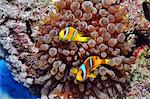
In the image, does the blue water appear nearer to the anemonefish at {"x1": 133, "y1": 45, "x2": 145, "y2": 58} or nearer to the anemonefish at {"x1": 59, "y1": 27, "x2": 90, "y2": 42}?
the anemonefish at {"x1": 59, "y1": 27, "x2": 90, "y2": 42}

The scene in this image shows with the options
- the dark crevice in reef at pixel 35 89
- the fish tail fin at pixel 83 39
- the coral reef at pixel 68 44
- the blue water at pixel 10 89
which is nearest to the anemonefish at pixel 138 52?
the coral reef at pixel 68 44

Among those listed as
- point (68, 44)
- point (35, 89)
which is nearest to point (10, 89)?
point (35, 89)

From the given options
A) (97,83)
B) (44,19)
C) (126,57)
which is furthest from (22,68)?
(126,57)

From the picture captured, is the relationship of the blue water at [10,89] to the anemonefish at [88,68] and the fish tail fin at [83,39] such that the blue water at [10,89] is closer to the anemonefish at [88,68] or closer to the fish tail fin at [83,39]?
the anemonefish at [88,68]

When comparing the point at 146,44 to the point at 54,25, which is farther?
the point at 146,44

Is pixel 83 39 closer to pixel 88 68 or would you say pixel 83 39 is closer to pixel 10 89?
pixel 88 68

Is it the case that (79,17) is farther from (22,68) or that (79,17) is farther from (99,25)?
(22,68)
